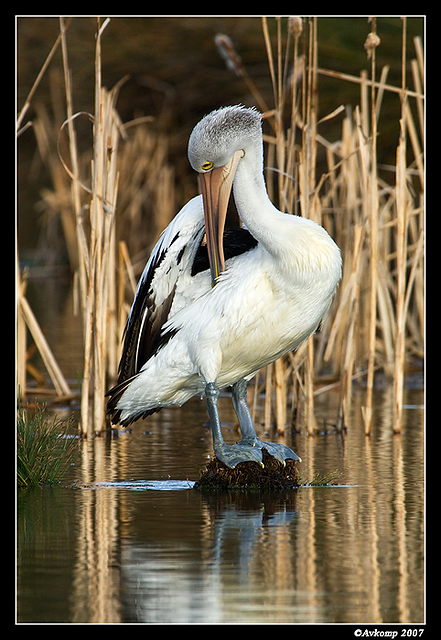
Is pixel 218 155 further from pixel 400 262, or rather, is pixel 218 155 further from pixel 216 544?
pixel 216 544

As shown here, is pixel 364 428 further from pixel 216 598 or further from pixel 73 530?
pixel 216 598

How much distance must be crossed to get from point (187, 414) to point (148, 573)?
4.31 metres

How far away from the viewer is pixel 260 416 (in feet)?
26.0

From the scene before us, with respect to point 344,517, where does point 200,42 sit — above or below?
above

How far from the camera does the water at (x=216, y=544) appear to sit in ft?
11.3

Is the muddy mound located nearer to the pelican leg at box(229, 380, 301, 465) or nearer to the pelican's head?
the pelican leg at box(229, 380, 301, 465)

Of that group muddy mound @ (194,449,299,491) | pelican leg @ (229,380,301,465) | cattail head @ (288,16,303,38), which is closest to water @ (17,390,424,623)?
muddy mound @ (194,449,299,491)

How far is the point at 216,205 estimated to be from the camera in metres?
5.41

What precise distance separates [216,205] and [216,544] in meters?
2.02

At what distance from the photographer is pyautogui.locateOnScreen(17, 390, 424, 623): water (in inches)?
136

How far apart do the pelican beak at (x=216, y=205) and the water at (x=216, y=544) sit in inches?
50.7

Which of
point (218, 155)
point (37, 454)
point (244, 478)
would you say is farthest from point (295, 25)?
point (37, 454)

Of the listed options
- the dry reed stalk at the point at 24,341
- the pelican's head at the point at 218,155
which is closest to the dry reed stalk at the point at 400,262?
the pelican's head at the point at 218,155

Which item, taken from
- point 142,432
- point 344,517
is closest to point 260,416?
point 142,432
